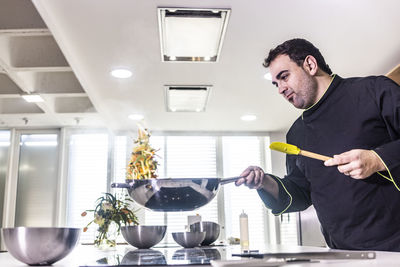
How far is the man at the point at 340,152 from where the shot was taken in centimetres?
134

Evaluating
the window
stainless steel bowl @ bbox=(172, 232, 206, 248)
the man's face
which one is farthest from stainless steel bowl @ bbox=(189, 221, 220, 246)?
the window

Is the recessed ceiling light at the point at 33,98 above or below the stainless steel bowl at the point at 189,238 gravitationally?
above

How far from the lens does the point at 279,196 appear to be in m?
1.60

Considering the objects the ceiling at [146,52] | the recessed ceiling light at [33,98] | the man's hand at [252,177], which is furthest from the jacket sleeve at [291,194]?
the recessed ceiling light at [33,98]

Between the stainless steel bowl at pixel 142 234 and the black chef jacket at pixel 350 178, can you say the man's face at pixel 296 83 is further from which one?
the stainless steel bowl at pixel 142 234

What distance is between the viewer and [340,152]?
149 centimetres

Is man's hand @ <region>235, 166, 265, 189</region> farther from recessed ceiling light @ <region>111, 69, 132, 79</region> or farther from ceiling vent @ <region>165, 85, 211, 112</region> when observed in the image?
ceiling vent @ <region>165, 85, 211, 112</region>

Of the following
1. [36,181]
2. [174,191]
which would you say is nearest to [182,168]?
[36,181]

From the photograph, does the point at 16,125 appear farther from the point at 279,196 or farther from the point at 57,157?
the point at 279,196

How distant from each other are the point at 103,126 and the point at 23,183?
1176mm

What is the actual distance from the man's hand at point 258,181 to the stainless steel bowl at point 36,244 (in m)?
0.62

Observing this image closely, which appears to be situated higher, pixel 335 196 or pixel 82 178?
pixel 82 178

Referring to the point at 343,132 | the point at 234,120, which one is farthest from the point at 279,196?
the point at 234,120

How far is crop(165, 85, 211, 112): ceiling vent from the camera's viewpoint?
12.3 ft
